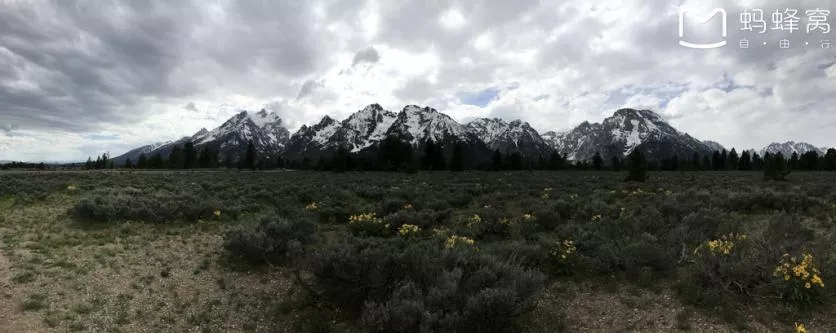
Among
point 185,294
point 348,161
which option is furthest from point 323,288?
point 348,161

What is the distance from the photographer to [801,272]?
22.9ft

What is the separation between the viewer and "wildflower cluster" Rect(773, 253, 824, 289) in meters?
6.92

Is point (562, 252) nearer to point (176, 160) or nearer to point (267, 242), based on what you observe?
point (267, 242)

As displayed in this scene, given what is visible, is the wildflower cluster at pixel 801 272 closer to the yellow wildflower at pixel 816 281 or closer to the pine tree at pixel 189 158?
the yellow wildflower at pixel 816 281

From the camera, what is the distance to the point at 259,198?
73.1 feet

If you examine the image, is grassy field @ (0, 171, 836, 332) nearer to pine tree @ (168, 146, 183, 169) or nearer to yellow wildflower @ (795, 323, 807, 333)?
yellow wildflower @ (795, 323, 807, 333)

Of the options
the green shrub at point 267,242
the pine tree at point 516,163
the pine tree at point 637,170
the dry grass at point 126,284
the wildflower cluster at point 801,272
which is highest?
the pine tree at point 516,163

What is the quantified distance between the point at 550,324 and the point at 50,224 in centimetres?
1575

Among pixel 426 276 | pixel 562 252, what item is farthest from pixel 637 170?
pixel 426 276

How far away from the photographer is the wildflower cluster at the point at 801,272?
6.92 meters

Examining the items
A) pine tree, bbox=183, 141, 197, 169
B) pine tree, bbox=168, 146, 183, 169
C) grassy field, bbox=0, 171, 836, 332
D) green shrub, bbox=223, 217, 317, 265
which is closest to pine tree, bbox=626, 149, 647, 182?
grassy field, bbox=0, 171, 836, 332

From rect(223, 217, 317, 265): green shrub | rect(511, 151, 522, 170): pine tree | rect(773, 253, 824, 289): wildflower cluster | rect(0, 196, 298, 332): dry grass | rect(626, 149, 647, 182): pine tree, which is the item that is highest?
rect(511, 151, 522, 170): pine tree

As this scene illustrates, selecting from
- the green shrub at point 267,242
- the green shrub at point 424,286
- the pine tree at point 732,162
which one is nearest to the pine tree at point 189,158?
the green shrub at point 267,242

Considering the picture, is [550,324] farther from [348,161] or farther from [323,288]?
[348,161]
